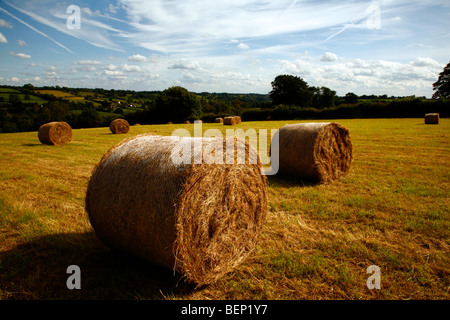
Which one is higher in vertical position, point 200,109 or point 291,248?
point 200,109

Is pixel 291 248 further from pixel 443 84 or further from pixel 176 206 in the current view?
pixel 443 84

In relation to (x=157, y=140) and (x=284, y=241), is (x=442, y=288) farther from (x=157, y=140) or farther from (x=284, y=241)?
(x=157, y=140)

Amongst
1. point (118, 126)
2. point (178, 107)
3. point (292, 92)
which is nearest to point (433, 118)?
point (118, 126)

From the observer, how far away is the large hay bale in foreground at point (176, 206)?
3000 millimetres

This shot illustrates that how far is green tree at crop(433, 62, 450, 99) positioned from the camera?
5894cm

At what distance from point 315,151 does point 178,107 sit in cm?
4960

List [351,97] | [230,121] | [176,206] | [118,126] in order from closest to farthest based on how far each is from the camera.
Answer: [176,206]
[118,126]
[230,121]
[351,97]

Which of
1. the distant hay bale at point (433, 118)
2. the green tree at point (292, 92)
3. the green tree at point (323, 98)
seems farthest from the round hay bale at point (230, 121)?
the green tree at point (323, 98)

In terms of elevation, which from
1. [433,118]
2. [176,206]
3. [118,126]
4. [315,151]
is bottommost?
[176,206]

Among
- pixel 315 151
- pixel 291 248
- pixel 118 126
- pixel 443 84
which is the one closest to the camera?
pixel 291 248

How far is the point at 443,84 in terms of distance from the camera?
60.2 m

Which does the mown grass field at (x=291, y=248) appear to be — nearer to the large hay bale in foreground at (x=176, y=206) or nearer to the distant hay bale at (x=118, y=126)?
the large hay bale in foreground at (x=176, y=206)

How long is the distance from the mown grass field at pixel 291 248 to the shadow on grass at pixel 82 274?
0.01m
